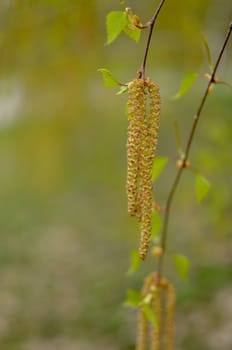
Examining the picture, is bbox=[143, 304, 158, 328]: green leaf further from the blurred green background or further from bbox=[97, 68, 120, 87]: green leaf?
bbox=[97, 68, 120, 87]: green leaf

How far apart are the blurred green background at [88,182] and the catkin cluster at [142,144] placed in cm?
41

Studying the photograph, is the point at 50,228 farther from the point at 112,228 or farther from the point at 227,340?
the point at 227,340

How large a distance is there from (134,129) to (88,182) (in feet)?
14.6

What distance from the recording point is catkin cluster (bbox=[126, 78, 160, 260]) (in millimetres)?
928

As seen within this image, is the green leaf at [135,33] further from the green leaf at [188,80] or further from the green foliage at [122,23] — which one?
the green leaf at [188,80]

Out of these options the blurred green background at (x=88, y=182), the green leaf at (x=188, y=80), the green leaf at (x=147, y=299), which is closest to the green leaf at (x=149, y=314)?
the green leaf at (x=147, y=299)

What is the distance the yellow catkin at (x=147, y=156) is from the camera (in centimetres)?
94

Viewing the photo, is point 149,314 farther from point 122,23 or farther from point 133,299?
point 122,23

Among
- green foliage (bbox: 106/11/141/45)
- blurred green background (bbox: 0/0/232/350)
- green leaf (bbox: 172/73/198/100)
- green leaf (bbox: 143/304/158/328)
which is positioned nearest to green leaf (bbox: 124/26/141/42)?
green foliage (bbox: 106/11/141/45)

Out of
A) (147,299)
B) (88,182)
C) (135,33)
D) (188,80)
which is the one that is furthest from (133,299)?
(88,182)

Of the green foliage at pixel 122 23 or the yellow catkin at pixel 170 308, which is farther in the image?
the yellow catkin at pixel 170 308

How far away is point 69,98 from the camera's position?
4789 mm

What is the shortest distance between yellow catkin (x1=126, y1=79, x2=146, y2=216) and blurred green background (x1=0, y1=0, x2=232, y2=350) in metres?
0.42

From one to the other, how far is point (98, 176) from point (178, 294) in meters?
2.36
